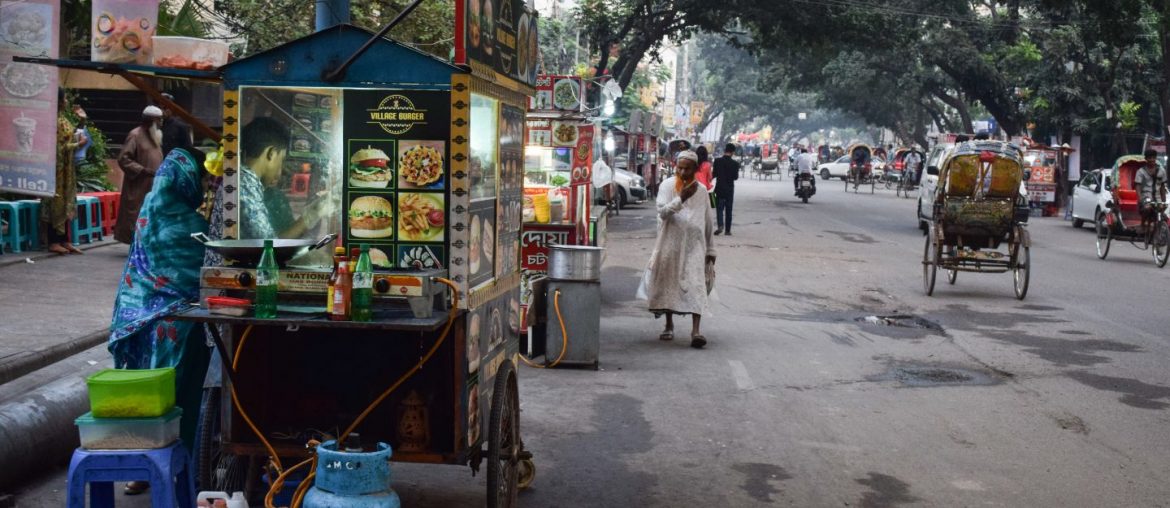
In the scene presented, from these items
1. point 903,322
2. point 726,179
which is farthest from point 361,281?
point 726,179

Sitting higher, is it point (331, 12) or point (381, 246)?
point (331, 12)

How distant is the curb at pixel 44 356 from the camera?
7543mm

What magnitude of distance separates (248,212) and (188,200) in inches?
29.0

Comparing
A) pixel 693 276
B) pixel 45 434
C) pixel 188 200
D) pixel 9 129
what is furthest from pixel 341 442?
pixel 9 129

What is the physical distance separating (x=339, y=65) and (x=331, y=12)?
7.35 ft

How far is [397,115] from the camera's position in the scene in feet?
15.6

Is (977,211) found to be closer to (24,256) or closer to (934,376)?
(934,376)

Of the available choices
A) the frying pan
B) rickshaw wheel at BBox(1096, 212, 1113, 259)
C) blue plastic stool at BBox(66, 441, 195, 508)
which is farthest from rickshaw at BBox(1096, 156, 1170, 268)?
blue plastic stool at BBox(66, 441, 195, 508)

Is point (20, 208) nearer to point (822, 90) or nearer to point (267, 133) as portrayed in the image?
point (267, 133)

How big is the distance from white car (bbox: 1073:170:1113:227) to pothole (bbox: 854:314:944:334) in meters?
15.5

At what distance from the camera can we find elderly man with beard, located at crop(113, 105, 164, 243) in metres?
12.7

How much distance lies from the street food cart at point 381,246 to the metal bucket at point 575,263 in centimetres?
402

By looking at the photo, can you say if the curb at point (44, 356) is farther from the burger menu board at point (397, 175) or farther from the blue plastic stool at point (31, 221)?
the blue plastic stool at point (31, 221)

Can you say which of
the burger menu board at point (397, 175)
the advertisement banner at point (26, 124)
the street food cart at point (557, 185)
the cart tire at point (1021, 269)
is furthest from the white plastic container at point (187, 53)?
the cart tire at point (1021, 269)
